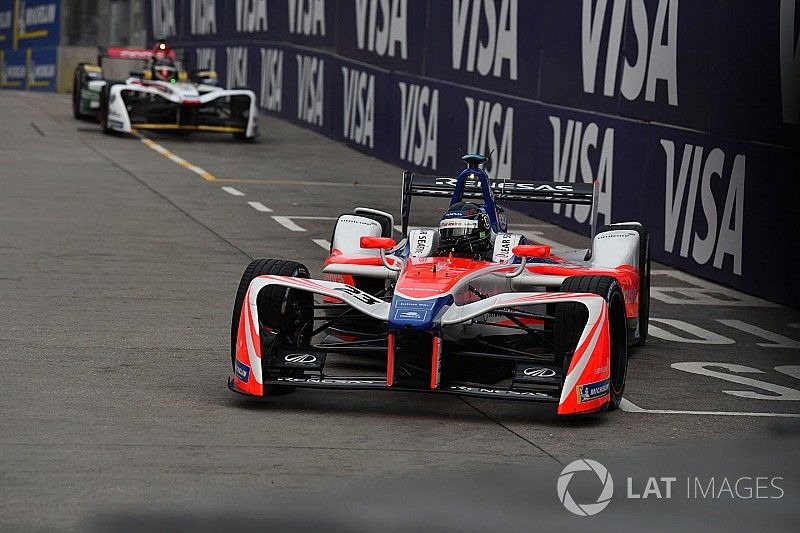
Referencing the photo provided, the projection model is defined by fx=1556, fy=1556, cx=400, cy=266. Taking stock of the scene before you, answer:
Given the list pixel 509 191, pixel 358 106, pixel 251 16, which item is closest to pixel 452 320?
pixel 509 191

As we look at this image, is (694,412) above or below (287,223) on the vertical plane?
above

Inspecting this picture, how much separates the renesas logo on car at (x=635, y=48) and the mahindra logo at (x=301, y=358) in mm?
7811

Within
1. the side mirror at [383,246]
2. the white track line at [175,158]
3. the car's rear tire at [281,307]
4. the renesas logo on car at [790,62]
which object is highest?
the renesas logo on car at [790,62]

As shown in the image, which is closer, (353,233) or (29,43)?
(353,233)

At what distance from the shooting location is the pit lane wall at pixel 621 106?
13.4m

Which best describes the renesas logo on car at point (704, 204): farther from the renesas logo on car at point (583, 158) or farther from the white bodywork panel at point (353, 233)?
the white bodywork panel at point (353, 233)

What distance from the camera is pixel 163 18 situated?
45.9 meters

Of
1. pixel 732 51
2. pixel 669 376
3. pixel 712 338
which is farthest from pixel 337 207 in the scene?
pixel 669 376

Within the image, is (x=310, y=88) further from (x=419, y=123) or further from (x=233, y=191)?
(x=233, y=191)

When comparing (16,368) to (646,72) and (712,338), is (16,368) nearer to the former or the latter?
(712,338)

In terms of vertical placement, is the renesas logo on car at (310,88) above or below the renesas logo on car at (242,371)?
above

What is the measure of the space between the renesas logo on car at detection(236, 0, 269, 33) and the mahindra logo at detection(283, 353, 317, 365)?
89.8 ft

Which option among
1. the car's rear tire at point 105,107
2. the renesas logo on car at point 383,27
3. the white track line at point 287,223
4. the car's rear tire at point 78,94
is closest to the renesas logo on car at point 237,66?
the car's rear tire at point 78,94

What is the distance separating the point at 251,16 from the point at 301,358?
94.8 feet
